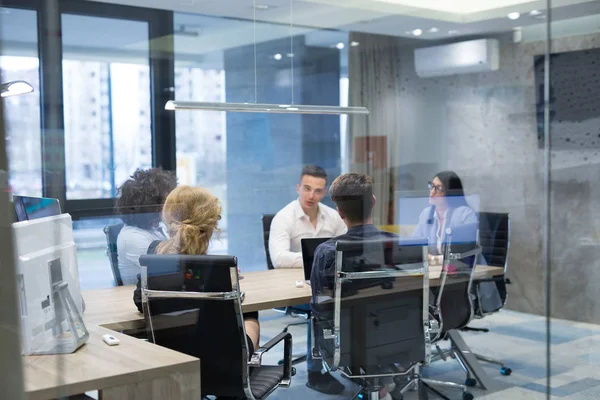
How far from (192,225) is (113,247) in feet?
1.40

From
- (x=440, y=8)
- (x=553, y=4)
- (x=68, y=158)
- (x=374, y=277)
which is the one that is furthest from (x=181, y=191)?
(x=553, y=4)

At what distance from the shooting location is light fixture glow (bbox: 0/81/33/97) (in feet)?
7.17

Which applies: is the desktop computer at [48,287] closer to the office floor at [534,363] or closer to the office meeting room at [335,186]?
the office meeting room at [335,186]

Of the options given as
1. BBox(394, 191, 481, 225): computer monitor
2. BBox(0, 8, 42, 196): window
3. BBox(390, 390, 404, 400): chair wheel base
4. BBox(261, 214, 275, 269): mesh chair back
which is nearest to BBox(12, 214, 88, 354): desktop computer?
BBox(0, 8, 42, 196): window

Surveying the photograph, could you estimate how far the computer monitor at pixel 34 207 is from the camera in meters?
2.20

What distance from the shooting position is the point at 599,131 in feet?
12.4

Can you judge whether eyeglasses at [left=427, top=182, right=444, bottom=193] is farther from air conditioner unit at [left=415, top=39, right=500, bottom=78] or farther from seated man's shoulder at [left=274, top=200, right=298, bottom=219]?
seated man's shoulder at [left=274, top=200, right=298, bottom=219]

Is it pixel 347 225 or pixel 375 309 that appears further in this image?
pixel 347 225

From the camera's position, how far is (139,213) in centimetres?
346

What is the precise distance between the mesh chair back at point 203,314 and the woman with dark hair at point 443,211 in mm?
1415

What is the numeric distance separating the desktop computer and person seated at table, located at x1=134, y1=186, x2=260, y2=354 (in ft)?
1.72

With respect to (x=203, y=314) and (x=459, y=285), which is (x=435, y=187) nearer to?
(x=459, y=285)

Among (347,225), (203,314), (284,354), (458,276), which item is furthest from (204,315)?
(458,276)

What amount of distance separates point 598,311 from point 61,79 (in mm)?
2870
